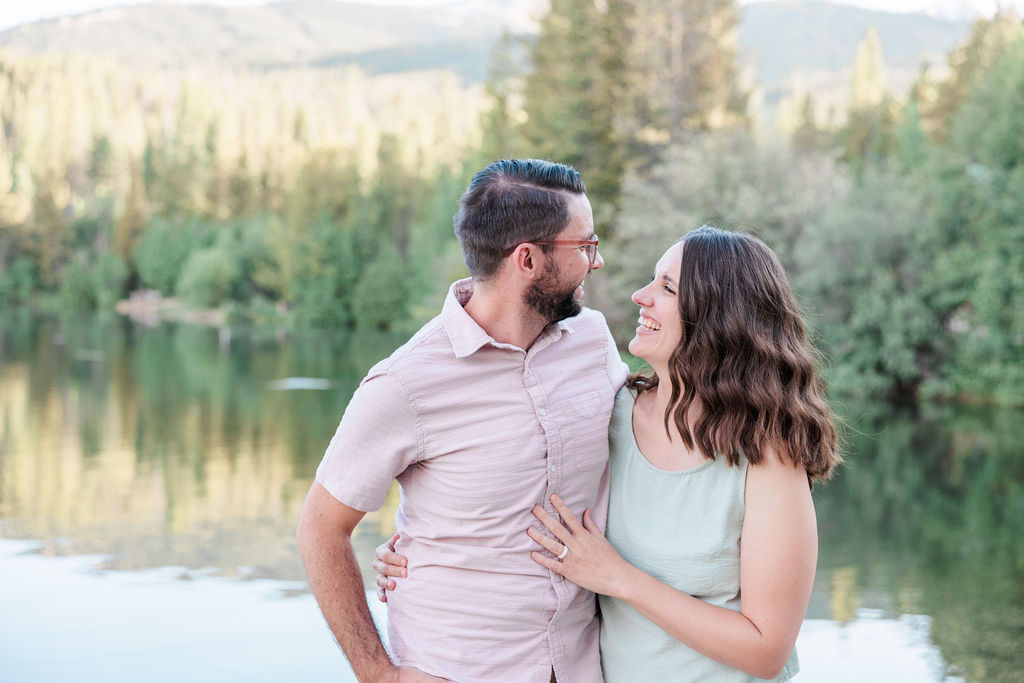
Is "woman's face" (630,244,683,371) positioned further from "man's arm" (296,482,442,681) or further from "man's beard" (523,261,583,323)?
"man's arm" (296,482,442,681)

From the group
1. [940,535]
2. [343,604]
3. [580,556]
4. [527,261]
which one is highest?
[527,261]

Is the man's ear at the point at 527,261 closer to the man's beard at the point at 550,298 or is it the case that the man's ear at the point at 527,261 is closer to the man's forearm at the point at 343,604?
the man's beard at the point at 550,298

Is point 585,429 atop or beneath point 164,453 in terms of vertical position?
atop

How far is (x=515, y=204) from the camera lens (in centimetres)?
257

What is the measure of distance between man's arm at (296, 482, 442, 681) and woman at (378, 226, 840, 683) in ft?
1.39

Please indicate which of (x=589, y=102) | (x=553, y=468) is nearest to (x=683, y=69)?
(x=589, y=102)

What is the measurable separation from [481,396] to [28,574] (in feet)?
31.5

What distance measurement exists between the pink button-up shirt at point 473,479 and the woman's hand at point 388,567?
0.02 meters

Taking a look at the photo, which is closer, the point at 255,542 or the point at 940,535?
the point at 255,542

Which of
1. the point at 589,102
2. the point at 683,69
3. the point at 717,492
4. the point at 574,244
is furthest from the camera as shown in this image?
the point at 683,69

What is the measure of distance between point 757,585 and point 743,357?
19.9 inches

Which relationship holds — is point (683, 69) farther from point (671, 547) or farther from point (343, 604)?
point (343, 604)

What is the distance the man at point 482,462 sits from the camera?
2504mm

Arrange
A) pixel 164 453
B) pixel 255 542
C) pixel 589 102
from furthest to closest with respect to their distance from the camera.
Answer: pixel 589 102 → pixel 164 453 → pixel 255 542
